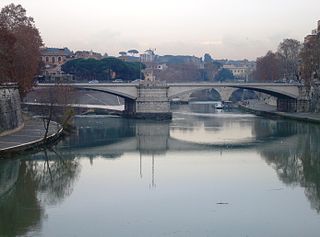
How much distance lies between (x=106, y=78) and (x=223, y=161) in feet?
107

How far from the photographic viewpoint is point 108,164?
16.2 metres

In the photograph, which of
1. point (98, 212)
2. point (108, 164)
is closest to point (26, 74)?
point (108, 164)

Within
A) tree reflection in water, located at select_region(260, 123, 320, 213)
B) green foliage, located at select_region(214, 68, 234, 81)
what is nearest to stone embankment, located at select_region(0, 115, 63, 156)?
tree reflection in water, located at select_region(260, 123, 320, 213)

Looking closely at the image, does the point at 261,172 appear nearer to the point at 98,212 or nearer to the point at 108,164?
the point at 108,164

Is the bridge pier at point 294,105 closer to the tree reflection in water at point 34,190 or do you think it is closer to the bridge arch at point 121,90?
the bridge arch at point 121,90

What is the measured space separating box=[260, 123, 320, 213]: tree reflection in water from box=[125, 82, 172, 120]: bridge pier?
11.2 meters

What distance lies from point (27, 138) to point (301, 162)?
8.61 m

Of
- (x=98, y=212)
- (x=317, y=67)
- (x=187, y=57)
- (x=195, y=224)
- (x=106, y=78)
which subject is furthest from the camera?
(x=187, y=57)

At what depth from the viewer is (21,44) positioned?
23.1 m

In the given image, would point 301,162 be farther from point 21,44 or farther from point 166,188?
point 21,44

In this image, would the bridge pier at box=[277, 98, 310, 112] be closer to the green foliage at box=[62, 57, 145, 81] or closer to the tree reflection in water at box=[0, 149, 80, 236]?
the green foliage at box=[62, 57, 145, 81]

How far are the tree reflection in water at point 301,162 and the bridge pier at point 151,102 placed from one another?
1125cm

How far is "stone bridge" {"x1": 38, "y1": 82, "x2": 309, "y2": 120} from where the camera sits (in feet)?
108

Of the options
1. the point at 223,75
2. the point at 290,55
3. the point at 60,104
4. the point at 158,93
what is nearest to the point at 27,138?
the point at 60,104
